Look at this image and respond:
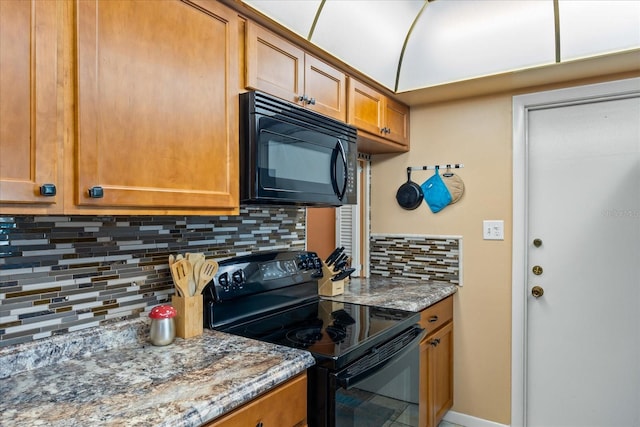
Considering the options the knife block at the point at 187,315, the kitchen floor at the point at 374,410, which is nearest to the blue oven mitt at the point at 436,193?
the kitchen floor at the point at 374,410

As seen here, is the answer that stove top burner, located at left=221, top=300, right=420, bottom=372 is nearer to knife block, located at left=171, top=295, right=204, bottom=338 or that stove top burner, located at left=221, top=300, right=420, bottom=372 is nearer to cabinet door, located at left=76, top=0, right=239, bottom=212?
knife block, located at left=171, top=295, right=204, bottom=338

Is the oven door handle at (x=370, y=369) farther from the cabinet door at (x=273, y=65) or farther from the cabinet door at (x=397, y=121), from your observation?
the cabinet door at (x=397, y=121)

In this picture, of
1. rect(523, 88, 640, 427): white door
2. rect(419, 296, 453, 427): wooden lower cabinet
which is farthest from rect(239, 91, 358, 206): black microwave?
rect(523, 88, 640, 427): white door

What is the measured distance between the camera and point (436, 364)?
2.24 meters

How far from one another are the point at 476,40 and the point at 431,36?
240mm

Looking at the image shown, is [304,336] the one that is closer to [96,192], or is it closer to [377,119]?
[96,192]

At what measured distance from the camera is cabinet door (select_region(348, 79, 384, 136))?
205cm

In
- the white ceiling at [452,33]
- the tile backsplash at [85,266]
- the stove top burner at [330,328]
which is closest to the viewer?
the tile backsplash at [85,266]

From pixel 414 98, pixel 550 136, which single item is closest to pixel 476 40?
pixel 414 98

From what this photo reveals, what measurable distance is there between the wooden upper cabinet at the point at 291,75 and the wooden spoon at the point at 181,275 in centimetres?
66

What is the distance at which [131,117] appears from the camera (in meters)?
1.11

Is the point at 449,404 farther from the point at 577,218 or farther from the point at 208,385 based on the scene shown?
the point at 208,385

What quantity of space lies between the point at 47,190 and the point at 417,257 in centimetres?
218

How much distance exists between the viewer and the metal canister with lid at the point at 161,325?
1.31 metres
